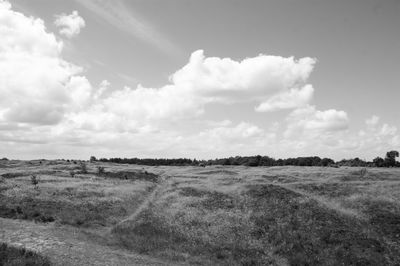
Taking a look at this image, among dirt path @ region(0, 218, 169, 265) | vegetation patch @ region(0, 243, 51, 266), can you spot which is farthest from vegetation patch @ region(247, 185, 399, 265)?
vegetation patch @ region(0, 243, 51, 266)

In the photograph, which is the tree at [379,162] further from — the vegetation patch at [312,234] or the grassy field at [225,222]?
the vegetation patch at [312,234]

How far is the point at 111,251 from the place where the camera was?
25.4m

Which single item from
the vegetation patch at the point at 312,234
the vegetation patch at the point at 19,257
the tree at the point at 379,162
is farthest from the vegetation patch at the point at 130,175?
the tree at the point at 379,162

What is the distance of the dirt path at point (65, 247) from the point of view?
872 inches

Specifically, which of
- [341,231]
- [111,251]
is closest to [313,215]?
[341,231]

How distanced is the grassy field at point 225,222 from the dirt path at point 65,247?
0.25m

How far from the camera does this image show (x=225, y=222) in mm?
37156

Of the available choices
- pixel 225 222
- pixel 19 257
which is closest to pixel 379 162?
pixel 225 222

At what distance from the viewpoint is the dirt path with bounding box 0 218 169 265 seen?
2216 centimetres

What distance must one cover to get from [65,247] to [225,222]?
706 inches

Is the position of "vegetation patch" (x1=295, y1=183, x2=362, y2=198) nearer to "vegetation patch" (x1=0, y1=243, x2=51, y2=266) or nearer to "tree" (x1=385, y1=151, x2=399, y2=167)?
"vegetation patch" (x1=0, y1=243, x2=51, y2=266)

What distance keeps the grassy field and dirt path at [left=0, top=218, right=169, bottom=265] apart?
250 mm

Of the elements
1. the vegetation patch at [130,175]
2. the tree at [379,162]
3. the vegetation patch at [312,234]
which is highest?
the tree at [379,162]

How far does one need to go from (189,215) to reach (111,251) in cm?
1529
